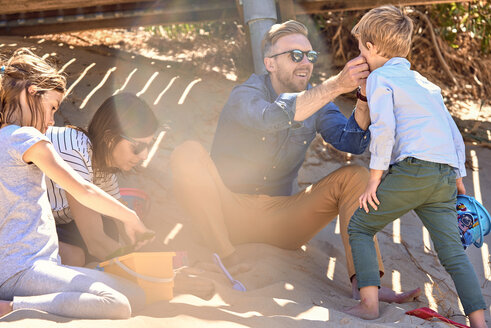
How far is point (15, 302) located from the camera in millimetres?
2131

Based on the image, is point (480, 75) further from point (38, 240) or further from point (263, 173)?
point (38, 240)

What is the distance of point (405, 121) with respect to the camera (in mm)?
2574

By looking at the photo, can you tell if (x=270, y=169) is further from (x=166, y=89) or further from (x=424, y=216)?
(x=166, y=89)

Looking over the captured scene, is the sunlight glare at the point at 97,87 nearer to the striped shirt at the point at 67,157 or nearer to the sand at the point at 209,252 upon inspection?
the sand at the point at 209,252

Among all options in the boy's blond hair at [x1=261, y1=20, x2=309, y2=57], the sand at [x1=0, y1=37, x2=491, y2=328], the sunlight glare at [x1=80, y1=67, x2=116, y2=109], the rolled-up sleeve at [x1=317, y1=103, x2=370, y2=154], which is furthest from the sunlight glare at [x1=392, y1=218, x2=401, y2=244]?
the sunlight glare at [x1=80, y1=67, x2=116, y2=109]

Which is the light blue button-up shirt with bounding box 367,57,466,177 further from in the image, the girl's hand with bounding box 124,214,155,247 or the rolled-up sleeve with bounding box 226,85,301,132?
the girl's hand with bounding box 124,214,155,247

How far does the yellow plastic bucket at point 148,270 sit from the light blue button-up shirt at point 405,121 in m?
0.99

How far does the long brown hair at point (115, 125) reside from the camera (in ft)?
9.69

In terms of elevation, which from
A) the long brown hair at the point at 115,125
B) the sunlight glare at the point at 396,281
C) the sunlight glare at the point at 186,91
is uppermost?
the sunlight glare at the point at 186,91

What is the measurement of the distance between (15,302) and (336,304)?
5.02ft

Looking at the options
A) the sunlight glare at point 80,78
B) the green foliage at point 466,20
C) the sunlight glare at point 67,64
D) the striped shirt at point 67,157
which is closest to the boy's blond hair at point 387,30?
the striped shirt at point 67,157

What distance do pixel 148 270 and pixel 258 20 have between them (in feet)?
8.75

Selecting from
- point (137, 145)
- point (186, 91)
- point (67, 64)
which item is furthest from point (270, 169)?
point (67, 64)

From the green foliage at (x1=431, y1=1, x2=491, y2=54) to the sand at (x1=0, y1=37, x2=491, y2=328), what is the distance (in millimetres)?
1784
